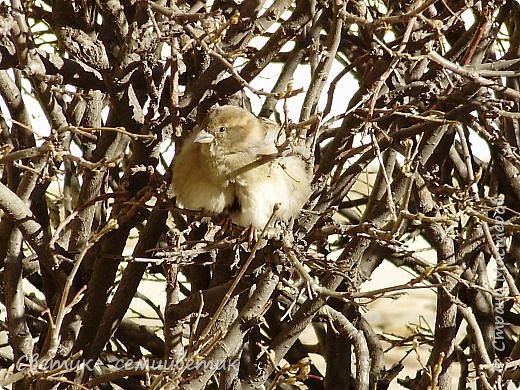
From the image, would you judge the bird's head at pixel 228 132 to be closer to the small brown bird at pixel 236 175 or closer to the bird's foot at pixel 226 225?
the small brown bird at pixel 236 175

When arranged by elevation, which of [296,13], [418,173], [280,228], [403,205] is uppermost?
[296,13]

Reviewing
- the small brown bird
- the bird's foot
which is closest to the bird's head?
the small brown bird

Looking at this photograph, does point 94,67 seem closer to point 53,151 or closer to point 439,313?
point 53,151

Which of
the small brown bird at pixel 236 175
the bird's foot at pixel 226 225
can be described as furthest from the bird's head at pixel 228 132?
the bird's foot at pixel 226 225

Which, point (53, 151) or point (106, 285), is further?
point (106, 285)

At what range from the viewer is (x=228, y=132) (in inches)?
Result: 125

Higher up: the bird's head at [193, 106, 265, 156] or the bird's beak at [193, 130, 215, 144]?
the bird's head at [193, 106, 265, 156]

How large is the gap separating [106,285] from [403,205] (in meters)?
1.17

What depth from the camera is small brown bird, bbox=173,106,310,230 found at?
3154 millimetres

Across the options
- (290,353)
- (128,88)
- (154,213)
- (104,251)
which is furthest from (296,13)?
(290,353)

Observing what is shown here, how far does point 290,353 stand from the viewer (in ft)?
14.1

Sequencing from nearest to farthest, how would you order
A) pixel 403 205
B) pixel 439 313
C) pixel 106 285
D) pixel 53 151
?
pixel 53 151 < pixel 403 205 < pixel 106 285 < pixel 439 313

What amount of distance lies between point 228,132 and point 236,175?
6.0 inches

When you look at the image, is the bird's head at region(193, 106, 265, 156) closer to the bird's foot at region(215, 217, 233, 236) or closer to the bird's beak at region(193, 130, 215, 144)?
the bird's beak at region(193, 130, 215, 144)
